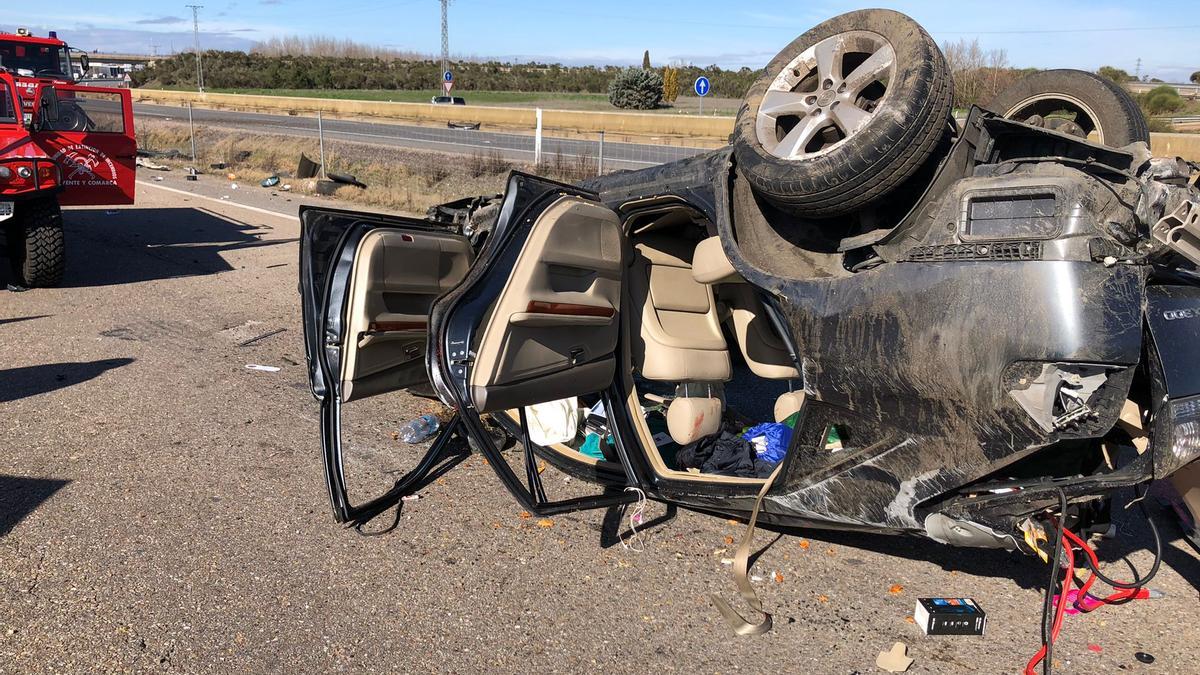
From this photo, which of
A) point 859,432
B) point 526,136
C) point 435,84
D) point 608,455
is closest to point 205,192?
point 526,136

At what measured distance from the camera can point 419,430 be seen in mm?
5043

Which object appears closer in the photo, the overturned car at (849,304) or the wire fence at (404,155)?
the overturned car at (849,304)

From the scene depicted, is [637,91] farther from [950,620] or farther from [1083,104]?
[950,620]

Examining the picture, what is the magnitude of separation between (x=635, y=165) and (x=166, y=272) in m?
9.76

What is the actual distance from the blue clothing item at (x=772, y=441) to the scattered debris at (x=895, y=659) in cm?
130

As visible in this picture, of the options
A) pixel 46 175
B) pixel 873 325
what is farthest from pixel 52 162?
pixel 873 325

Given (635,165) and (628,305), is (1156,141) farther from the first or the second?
(628,305)

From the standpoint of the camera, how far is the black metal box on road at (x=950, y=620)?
3205mm

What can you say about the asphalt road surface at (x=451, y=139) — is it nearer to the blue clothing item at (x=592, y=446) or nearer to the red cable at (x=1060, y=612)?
the blue clothing item at (x=592, y=446)

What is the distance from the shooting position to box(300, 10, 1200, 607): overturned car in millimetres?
2650

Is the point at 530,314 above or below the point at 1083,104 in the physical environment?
below

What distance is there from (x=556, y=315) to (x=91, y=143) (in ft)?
25.3

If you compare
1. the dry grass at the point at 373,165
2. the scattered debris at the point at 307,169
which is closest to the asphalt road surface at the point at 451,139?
the dry grass at the point at 373,165

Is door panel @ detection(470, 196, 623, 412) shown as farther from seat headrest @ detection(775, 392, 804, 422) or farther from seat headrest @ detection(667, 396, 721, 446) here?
seat headrest @ detection(775, 392, 804, 422)
